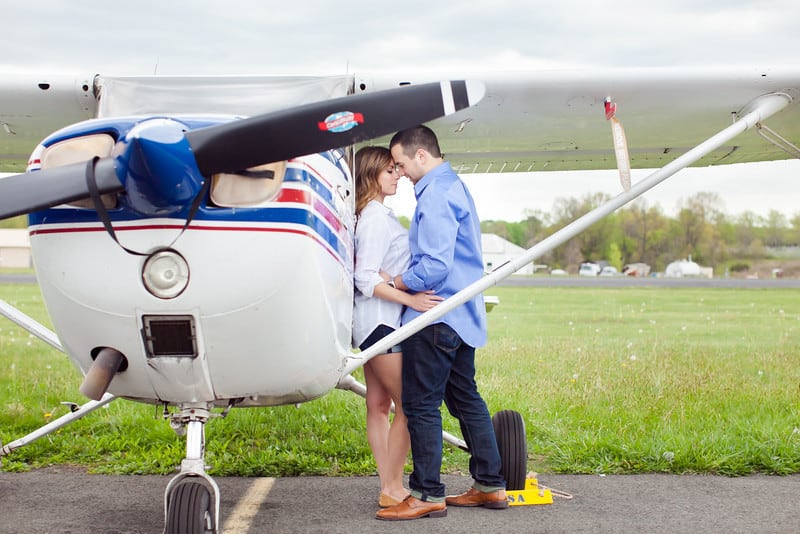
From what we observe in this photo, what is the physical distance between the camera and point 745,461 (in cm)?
472

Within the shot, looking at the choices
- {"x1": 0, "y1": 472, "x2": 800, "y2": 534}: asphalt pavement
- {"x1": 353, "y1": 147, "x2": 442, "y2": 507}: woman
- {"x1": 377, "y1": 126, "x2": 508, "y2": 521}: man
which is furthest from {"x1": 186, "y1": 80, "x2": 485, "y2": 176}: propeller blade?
Answer: {"x1": 0, "y1": 472, "x2": 800, "y2": 534}: asphalt pavement

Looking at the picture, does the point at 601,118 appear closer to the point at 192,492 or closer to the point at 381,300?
the point at 381,300

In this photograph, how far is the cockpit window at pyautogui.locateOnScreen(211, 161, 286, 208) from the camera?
2.66m

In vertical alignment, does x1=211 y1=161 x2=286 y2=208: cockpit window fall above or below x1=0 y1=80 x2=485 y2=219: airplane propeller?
below

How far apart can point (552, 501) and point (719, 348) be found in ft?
23.9

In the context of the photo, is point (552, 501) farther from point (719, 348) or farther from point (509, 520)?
point (719, 348)

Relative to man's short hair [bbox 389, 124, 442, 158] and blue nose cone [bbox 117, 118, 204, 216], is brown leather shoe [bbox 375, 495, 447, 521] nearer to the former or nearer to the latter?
man's short hair [bbox 389, 124, 442, 158]

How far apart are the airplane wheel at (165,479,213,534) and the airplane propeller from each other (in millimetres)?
1172

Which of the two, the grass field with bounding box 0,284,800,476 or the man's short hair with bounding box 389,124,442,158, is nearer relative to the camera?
the man's short hair with bounding box 389,124,442,158

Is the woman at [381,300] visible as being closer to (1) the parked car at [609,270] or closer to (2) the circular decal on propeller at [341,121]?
(2) the circular decal on propeller at [341,121]

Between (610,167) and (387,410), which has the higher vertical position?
(610,167)

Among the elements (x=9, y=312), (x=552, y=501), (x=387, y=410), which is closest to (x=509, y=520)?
(x=552, y=501)

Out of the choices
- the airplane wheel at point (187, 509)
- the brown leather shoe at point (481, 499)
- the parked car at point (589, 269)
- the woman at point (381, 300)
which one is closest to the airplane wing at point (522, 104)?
the woman at point (381, 300)

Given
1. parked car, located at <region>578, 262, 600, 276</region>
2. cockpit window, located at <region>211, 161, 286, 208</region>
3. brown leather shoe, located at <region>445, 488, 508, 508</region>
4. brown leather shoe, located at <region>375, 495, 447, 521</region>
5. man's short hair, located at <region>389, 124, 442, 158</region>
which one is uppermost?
man's short hair, located at <region>389, 124, 442, 158</region>
